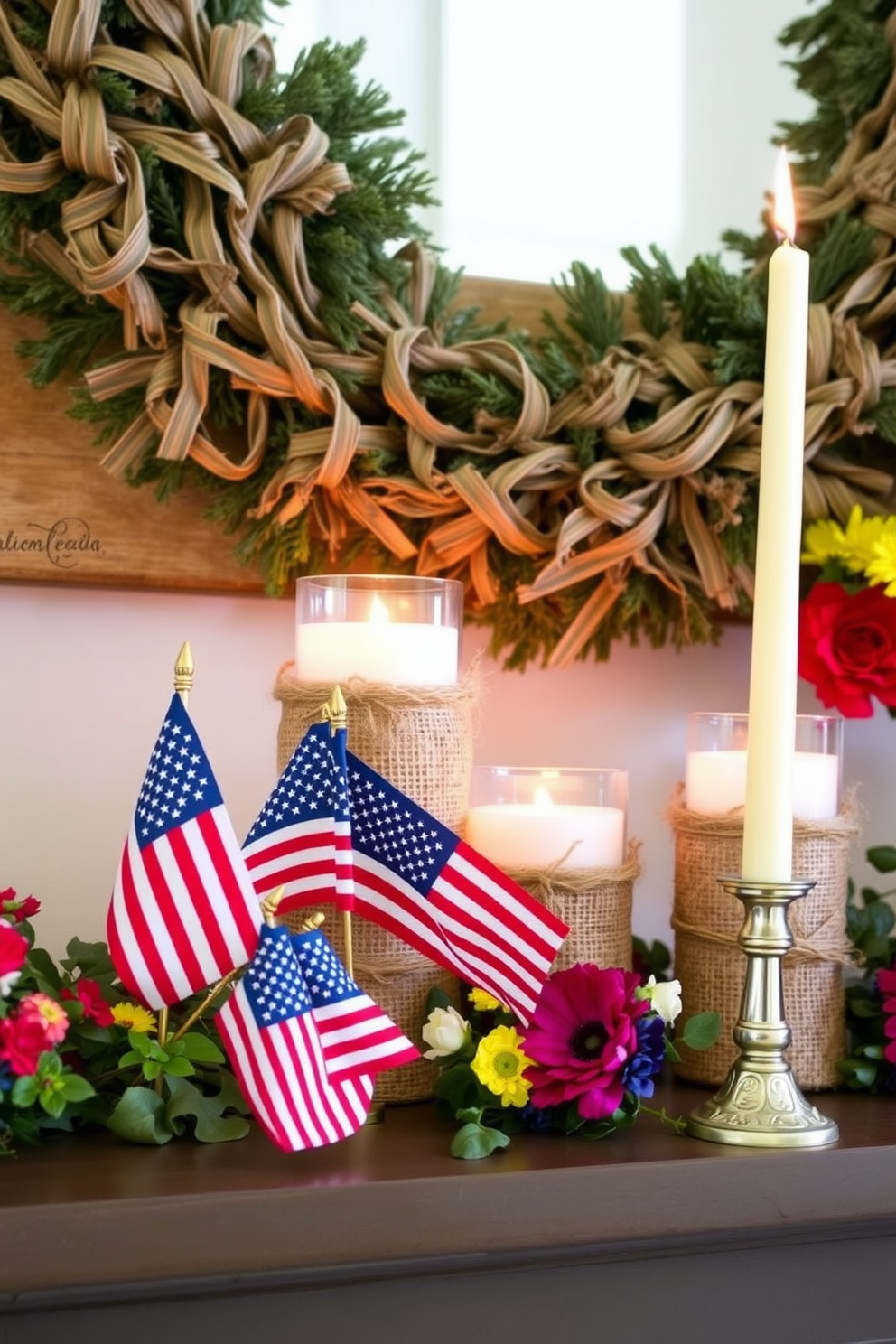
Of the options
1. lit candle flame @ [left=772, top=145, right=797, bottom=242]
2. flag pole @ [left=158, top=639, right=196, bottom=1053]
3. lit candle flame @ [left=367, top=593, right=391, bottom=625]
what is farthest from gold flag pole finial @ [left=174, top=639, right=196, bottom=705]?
lit candle flame @ [left=772, top=145, right=797, bottom=242]

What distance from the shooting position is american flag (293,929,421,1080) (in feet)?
1.77

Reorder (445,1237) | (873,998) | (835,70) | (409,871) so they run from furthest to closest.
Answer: (835,70), (873,998), (409,871), (445,1237)

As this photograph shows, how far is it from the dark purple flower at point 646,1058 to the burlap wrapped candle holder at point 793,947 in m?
0.09

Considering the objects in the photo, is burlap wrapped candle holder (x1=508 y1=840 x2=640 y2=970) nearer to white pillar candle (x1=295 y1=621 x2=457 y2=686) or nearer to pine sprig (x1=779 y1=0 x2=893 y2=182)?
white pillar candle (x1=295 y1=621 x2=457 y2=686)

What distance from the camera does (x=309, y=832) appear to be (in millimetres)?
587

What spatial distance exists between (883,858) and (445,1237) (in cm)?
38

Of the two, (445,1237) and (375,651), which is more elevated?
(375,651)

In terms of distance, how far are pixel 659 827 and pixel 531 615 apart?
17 centimetres

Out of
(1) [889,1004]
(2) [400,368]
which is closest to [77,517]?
(2) [400,368]

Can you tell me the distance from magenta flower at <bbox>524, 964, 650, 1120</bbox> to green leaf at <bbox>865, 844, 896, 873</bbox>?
0.73 ft

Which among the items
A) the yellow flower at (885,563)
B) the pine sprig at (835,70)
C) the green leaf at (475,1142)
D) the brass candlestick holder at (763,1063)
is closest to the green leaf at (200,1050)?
the green leaf at (475,1142)

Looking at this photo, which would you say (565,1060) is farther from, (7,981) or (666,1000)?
(7,981)

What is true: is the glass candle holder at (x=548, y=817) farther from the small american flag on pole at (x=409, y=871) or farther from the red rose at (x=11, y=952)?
the red rose at (x=11, y=952)

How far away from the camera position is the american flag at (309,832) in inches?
22.6
